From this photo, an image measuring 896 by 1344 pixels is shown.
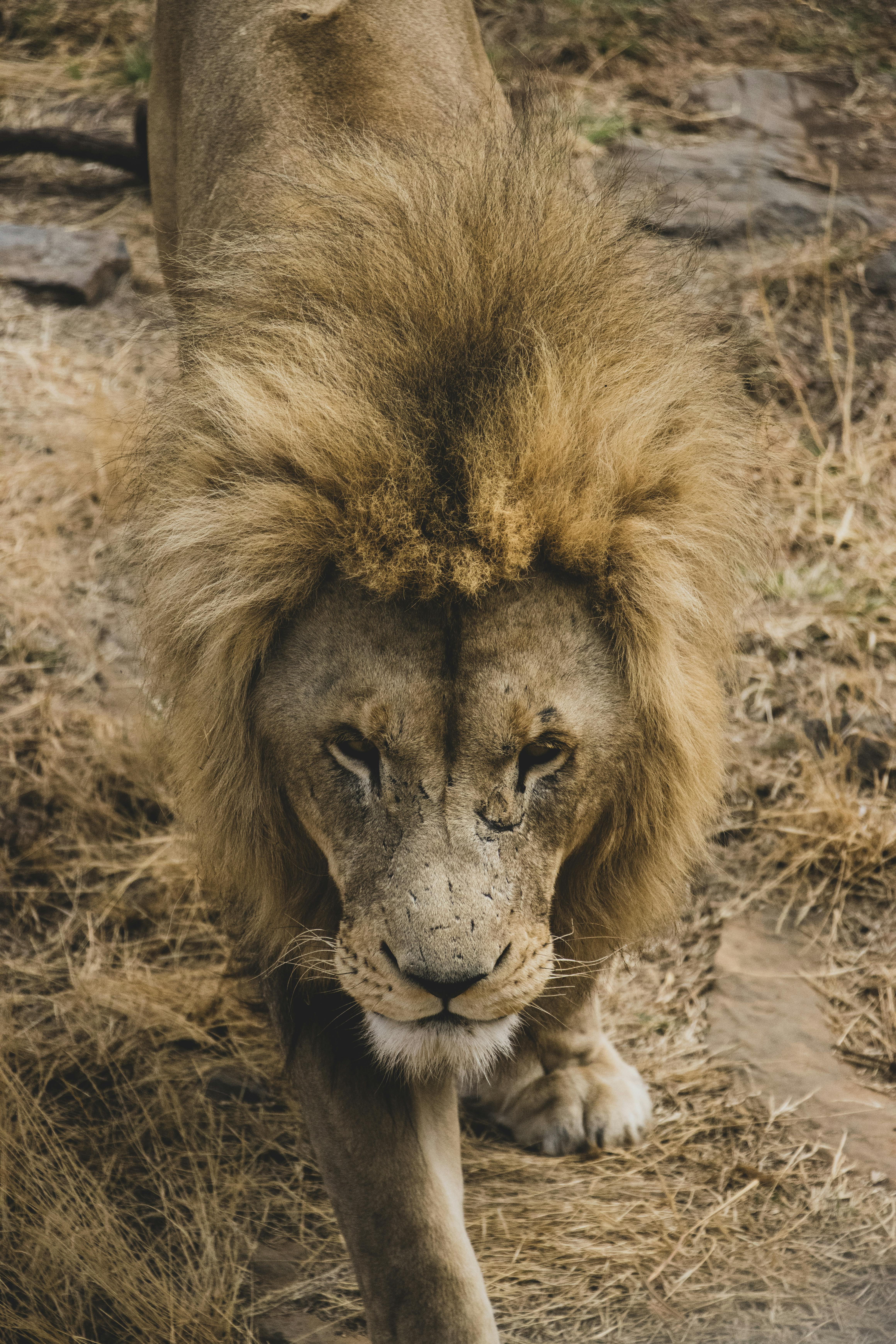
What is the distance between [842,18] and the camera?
261 inches

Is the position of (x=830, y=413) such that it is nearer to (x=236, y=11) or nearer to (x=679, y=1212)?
(x=236, y=11)

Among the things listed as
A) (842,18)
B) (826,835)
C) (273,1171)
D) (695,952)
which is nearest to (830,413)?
(826,835)

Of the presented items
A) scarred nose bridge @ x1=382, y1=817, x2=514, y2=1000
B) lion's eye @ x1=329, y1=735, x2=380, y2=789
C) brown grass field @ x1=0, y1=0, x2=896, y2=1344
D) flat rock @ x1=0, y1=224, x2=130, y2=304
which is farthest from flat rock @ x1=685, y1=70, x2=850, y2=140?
scarred nose bridge @ x1=382, y1=817, x2=514, y2=1000

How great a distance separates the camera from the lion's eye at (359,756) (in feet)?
6.63

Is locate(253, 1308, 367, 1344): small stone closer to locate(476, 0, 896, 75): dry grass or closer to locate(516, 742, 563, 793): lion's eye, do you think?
locate(516, 742, 563, 793): lion's eye

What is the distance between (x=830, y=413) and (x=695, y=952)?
2.31 m

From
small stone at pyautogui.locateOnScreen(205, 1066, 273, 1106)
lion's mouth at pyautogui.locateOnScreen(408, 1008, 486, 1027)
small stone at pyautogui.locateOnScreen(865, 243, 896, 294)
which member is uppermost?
small stone at pyautogui.locateOnScreen(865, 243, 896, 294)

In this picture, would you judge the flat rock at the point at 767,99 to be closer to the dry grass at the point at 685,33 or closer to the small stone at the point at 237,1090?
the dry grass at the point at 685,33

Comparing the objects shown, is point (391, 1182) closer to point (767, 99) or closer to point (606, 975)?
point (606, 975)

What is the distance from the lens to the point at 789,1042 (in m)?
3.23

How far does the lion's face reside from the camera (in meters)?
1.93

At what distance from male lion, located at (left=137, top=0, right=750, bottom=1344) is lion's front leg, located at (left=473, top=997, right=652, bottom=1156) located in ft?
1.96

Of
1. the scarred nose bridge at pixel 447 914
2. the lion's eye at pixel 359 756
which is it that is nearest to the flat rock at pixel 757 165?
the lion's eye at pixel 359 756

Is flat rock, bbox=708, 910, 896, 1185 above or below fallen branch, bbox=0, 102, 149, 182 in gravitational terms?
below
